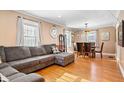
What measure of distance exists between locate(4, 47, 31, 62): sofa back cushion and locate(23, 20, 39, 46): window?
55 centimetres

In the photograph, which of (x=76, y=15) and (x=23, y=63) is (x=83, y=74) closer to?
(x=23, y=63)

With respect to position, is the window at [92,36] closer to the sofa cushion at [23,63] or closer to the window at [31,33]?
the window at [31,33]

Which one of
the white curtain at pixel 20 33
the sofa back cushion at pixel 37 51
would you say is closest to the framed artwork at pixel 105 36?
the sofa back cushion at pixel 37 51

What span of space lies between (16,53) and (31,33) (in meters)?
Answer: 1.35

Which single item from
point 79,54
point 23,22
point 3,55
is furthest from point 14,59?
point 79,54

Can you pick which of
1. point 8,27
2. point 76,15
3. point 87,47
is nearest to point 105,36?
point 87,47

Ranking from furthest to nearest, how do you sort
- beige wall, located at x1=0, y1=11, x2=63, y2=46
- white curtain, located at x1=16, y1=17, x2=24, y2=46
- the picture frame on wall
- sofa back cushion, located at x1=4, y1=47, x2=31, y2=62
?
the picture frame on wall → white curtain, located at x1=16, y1=17, x2=24, y2=46 → beige wall, located at x1=0, y1=11, x2=63, y2=46 → sofa back cushion, located at x1=4, y1=47, x2=31, y2=62

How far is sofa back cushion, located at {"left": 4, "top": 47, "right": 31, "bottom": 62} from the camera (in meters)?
2.99

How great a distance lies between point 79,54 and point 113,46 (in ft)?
8.12

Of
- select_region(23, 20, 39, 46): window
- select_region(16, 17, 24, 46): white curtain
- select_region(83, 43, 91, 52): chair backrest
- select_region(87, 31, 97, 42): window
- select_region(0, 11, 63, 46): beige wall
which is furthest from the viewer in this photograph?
select_region(87, 31, 97, 42): window

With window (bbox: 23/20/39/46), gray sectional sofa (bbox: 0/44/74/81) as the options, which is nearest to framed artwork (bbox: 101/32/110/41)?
gray sectional sofa (bbox: 0/44/74/81)

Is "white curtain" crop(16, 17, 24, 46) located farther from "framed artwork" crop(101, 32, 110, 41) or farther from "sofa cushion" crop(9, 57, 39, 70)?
"framed artwork" crop(101, 32, 110, 41)

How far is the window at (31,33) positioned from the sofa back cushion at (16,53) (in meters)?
0.55
